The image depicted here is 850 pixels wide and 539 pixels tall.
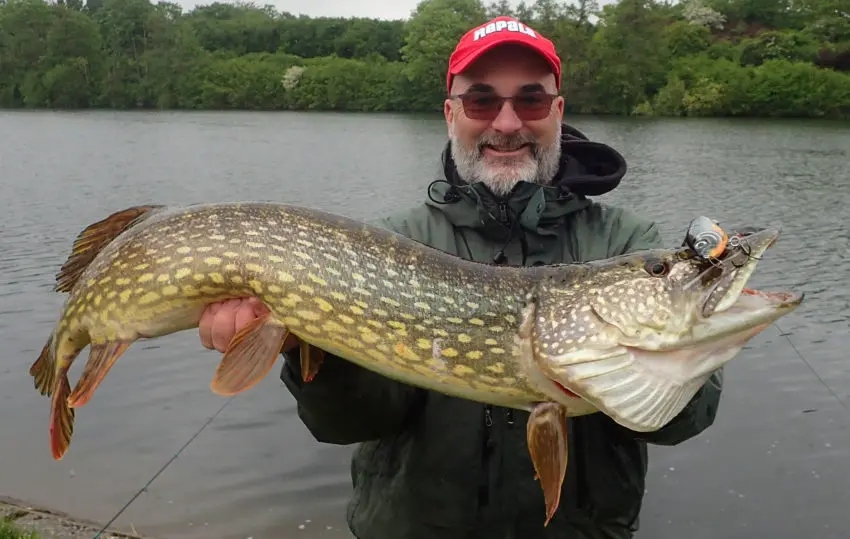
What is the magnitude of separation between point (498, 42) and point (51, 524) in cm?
329

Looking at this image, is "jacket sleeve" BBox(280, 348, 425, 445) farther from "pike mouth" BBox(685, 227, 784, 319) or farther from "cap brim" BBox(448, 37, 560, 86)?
"cap brim" BBox(448, 37, 560, 86)

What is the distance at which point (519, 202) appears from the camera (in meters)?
2.41

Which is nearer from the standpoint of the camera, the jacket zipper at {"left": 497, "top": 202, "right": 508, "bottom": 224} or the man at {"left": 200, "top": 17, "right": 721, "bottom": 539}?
the man at {"left": 200, "top": 17, "right": 721, "bottom": 539}

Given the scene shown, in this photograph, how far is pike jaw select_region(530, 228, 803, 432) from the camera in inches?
69.1

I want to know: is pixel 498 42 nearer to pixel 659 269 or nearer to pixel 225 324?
pixel 659 269

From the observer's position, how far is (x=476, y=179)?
8.58ft

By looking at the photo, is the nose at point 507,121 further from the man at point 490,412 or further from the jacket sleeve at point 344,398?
the jacket sleeve at point 344,398

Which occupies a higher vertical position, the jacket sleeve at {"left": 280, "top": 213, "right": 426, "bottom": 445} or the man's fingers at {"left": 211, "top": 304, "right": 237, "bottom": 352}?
the man's fingers at {"left": 211, "top": 304, "right": 237, "bottom": 352}

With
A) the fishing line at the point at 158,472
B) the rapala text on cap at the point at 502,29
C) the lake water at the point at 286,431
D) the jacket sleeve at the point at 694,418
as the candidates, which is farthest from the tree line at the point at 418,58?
the jacket sleeve at the point at 694,418

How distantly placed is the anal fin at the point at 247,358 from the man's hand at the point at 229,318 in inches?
1.8

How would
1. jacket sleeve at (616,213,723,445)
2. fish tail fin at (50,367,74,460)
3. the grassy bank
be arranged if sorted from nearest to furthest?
jacket sleeve at (616,213,723,445) < fish tail fin at (50,367,74,460) < the grassy bank

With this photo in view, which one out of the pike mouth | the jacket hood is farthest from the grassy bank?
the pike mouth

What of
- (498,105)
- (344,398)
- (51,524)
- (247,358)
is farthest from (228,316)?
(51,524)

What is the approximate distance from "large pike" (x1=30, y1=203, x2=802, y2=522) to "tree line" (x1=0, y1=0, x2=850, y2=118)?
136 ft
